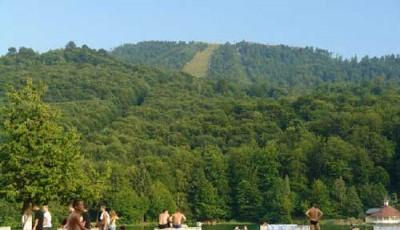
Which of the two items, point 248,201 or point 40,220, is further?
point 248,201

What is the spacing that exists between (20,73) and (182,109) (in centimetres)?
4152

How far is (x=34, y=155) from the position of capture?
Answer: 45.2 meters

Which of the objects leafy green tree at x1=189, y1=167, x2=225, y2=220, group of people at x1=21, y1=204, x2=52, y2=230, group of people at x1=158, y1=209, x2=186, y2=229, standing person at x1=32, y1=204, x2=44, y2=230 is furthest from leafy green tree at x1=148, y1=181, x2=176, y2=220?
standing person at x1=32, y1=204, x2=44, y2=230

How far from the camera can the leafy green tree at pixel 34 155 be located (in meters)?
44.9

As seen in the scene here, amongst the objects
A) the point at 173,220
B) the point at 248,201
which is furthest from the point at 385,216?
the point at 173,220

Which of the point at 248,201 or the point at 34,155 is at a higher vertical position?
the point at 248,201

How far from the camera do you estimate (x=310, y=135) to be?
14300 centimetres

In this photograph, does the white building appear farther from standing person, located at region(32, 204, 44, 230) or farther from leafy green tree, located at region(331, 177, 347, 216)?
standing person, located at region(32, 204, 44, 230)

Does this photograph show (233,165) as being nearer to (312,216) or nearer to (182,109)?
(182,109)

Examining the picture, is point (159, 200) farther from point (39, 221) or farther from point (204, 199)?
point (39, 221)

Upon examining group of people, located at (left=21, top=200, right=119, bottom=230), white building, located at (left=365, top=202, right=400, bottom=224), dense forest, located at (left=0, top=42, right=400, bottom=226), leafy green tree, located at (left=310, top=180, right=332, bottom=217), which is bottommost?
group of people, located at (left=21, top=200, right=119, bottom=230)

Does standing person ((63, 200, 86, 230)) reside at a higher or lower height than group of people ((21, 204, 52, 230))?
lower

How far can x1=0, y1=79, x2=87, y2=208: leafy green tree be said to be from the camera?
44.9 metres

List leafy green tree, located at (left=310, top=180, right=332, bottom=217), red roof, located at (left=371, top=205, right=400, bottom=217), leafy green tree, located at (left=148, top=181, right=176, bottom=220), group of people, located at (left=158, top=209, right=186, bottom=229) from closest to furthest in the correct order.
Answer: group of people, located at (left=158, top=209, right=186, bottom=229), red roof, located at (left=371, top=205, right=400, bottom=217), leafy green tree, located at (left=148, top=181, right=176, bottom=220), leafy green tree, located at (left=310, top=180, right=332, bottom=217)
